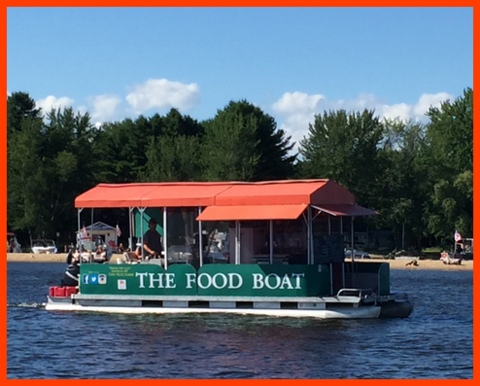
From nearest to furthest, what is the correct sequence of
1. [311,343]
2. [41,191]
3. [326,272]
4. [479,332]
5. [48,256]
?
[311,343] → [479,332] → [326,272] → [48,256] → [41,191]

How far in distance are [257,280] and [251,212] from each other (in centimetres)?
214

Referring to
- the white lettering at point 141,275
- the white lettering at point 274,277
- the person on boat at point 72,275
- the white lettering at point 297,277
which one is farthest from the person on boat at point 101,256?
the white lettering at point 297,277

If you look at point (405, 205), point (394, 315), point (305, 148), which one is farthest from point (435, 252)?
point (394, 315)

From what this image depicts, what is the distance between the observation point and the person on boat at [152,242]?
120ft

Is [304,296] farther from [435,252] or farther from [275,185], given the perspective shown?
[435,252]

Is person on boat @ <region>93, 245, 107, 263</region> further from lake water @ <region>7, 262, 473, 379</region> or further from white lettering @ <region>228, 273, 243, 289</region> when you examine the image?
white lettering @ <region>228, 273, 243, 289</region>

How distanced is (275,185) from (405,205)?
72642mm

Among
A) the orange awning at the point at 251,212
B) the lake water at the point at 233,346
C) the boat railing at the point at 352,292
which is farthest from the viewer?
the orange awning at the point at 251,212

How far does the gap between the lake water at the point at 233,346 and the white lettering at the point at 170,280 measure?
1054 millimetres

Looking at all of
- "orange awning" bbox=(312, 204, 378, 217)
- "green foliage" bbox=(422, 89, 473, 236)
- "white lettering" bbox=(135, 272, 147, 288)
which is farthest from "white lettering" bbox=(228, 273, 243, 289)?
"green foliage" bbox=(422, 89, 473, 236)

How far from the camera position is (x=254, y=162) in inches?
4107

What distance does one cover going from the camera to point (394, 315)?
3528cm

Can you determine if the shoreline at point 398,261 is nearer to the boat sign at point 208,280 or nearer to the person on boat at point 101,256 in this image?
the person on boat at point 101,256

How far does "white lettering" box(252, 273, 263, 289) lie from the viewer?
3394cm
